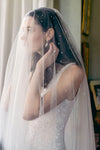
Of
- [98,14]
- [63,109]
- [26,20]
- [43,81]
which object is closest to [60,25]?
[26,20]

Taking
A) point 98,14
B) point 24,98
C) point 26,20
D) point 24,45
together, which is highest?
point 98,14

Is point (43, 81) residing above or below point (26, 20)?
below

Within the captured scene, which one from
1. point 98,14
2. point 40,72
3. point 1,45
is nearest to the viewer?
point 40,72

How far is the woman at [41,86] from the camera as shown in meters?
0.73

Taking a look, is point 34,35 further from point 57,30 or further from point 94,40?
point 94,40

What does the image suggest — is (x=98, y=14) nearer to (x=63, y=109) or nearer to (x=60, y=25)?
(x=60, y=25)

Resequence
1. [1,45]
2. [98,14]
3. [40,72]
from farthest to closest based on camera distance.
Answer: [98,14], [1,45], [40,72]

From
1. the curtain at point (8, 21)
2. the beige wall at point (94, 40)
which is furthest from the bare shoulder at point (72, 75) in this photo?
the beige wall at point (94, 40)

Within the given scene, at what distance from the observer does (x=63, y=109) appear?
2.64 ft

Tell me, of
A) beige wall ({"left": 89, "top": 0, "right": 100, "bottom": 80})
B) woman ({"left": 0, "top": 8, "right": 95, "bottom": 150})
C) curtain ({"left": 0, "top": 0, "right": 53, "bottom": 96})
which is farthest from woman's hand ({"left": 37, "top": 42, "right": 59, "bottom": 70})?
beige wall ({"left": 89, "top": 0, "right": 100, "bottom": 80})

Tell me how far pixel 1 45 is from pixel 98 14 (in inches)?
39.5

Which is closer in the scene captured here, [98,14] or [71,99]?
[71,99]

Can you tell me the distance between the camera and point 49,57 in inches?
30.0

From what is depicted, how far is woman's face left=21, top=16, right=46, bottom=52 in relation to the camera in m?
0.76
